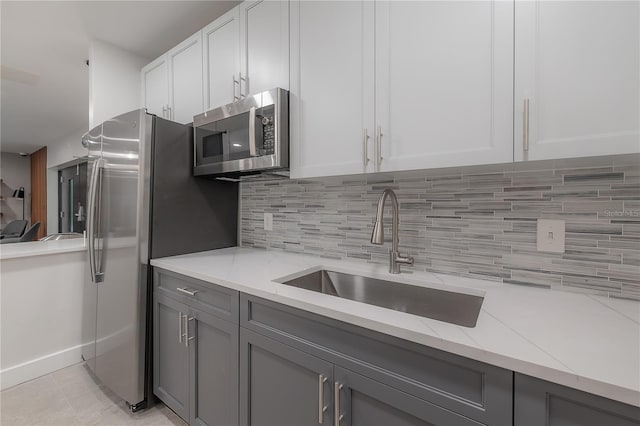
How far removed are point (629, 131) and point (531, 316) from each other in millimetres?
565

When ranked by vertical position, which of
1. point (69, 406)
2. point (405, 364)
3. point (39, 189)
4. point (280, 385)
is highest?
point (39, 189)

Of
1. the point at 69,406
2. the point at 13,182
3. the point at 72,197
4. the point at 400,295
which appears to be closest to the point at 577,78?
the point at 400,295

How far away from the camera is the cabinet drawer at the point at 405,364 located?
0.66m

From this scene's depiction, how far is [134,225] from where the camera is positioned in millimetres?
1622

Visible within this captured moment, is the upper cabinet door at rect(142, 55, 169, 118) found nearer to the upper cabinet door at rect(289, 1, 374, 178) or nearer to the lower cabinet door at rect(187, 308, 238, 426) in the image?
the upper cabinet door at rect(289, 1, 374, 178)

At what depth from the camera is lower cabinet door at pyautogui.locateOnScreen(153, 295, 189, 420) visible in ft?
4.83

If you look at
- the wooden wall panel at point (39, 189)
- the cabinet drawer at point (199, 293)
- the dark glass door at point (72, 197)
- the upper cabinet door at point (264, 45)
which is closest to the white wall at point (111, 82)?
the upper cabinet door at point (264, 45)

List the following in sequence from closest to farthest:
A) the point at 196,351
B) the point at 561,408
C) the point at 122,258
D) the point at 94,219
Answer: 1. the point at 561,408
2. the point at 196,351
3. the point at 122,258
4. the point at 94,219

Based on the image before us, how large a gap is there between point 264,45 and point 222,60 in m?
0.38

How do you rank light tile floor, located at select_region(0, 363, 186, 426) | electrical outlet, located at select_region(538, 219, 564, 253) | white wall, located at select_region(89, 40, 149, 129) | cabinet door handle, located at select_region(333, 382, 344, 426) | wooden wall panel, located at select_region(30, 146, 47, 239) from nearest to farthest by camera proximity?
cabinet door handle, located at select_region(333, 382, 344, 426) < electrical outlet, located at select_region(538, 219, 564, 253) < light tile floor, located at select_region(0, 363, 186, 426) < white wall, located at select_region(89, 40, 149, 129) < wooden wall panel, located at select_region(30, 146, 47, 239)

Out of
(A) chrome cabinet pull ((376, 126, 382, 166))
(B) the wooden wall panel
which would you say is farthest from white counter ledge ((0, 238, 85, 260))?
(B) the wooden wall panel

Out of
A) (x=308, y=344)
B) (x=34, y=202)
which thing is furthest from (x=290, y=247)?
(x=34, y=202)

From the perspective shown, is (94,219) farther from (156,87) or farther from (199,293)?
(156,87)

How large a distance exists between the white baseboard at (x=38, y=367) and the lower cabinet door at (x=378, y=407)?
240 cm
